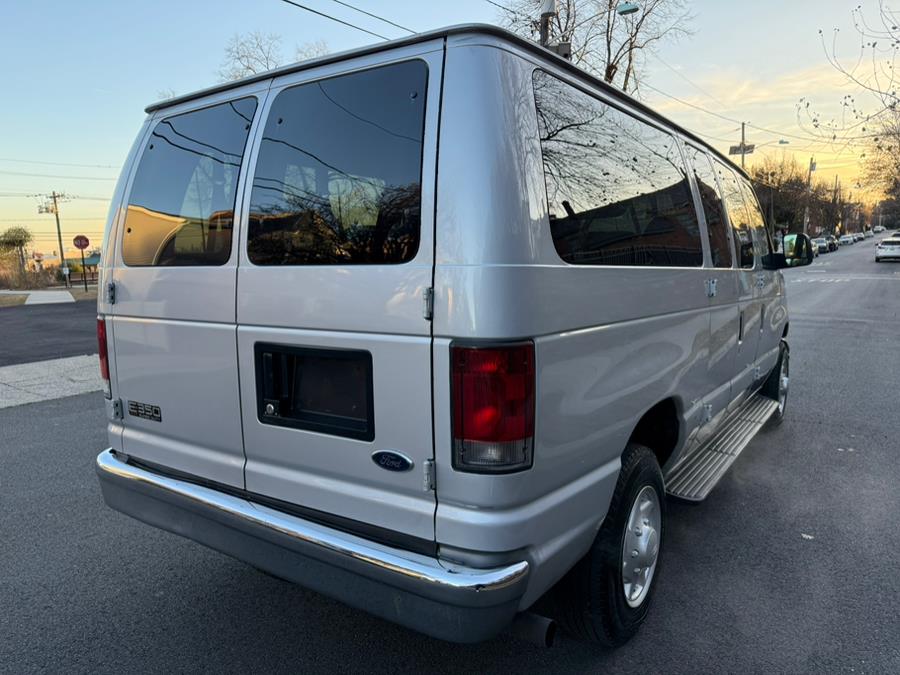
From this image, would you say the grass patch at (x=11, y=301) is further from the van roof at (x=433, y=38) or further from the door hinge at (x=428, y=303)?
the door hinge at (x=428, y=303)

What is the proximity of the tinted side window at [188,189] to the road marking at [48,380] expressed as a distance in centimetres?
524

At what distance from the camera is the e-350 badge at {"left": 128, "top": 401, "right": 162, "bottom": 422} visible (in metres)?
2.83

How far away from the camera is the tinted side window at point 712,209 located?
3631 millimetres

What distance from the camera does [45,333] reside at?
1359 cm

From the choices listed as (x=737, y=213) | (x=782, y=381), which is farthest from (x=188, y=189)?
(x=782, y=381)

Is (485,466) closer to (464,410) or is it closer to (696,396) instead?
(464,410)

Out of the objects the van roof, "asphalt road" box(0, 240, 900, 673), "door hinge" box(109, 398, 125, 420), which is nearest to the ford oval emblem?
"asphalt road" box(0, 240, 900, 673)

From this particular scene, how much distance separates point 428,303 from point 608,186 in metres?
1.05

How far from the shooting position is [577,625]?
2570mm

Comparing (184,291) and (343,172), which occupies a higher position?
(343,172)

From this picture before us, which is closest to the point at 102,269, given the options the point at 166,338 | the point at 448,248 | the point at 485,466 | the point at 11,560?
the point at 166,338

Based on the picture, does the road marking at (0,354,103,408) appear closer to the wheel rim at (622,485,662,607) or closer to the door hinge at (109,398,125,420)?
the door hinge at (109,398,125,420)

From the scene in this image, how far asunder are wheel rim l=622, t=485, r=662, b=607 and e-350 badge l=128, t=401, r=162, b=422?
82.3 inches

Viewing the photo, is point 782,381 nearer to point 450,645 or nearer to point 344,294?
point 450,645
